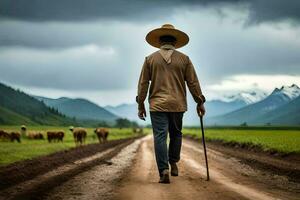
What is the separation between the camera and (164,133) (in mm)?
10055

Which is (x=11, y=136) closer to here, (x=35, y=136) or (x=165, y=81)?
(x=35, y=136)

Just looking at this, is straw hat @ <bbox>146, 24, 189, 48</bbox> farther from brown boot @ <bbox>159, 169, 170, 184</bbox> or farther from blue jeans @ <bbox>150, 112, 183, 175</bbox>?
brown boot @ <bbox>159, 169, 170, 184</bbox>

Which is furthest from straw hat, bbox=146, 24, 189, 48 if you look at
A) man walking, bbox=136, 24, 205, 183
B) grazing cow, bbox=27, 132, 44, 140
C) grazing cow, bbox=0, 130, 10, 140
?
grazing cow, bbox=27, 132, 44, 140

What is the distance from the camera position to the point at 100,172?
12.2 metres

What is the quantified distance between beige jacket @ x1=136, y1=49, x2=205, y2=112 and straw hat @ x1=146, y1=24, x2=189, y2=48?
0.29m

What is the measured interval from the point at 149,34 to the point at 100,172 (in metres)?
3.85

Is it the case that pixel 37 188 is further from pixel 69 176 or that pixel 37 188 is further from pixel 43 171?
pixel 43 171

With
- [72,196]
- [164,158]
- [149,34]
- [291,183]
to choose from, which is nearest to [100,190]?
[72,196]

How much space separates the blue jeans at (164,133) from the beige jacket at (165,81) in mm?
164

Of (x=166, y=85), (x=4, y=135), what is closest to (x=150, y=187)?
(x=166, y=85)

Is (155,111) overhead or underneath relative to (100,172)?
overhead

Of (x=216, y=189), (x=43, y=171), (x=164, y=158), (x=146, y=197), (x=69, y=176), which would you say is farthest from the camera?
(x=43, y=171)

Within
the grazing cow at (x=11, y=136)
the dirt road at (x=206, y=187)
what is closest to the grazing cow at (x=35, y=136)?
the grazing cow at (x=11, y=136)

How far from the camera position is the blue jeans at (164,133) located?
9.91 m
